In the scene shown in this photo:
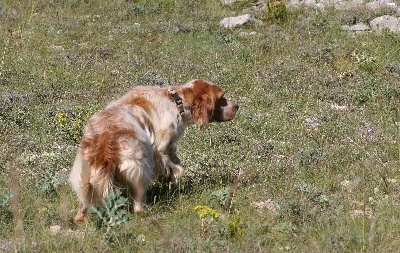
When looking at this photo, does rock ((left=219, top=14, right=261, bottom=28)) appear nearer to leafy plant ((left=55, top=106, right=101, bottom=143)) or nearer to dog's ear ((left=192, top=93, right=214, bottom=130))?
leafy plant ((left=55, top=106, right=101, bottom=143))

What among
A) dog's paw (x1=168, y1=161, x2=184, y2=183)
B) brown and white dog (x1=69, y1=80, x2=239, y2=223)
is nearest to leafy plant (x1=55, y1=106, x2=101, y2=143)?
brown and white dog (x1=69, y1=80, x2=239, y2=223)

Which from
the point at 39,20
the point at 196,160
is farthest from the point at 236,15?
the point at 196,160

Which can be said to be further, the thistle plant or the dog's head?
the dog's head

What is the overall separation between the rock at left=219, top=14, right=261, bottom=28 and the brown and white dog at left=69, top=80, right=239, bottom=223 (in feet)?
24.2

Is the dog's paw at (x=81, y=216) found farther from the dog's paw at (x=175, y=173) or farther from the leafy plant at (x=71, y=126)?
the leafy plant at (x=71, y=126)

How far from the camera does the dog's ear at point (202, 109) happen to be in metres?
7.00

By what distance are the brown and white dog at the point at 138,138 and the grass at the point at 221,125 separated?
268 mm

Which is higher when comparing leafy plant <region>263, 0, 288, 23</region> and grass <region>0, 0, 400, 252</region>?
leafy plant <region>263, 0, 288, 23</region>

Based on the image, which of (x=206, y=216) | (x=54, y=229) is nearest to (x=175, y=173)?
(x=206, y=216)

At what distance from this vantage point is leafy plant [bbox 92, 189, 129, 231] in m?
5.07

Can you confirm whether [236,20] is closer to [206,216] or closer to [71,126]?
[71,126]

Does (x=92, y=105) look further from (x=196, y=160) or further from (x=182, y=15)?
(x=182, y=15)

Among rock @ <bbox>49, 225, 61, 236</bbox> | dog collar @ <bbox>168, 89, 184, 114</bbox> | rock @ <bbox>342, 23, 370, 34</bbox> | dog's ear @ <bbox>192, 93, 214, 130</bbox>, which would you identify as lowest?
rock @ <bbox>342, 23, 370, 34</bbox>

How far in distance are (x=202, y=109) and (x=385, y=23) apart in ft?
26.4
